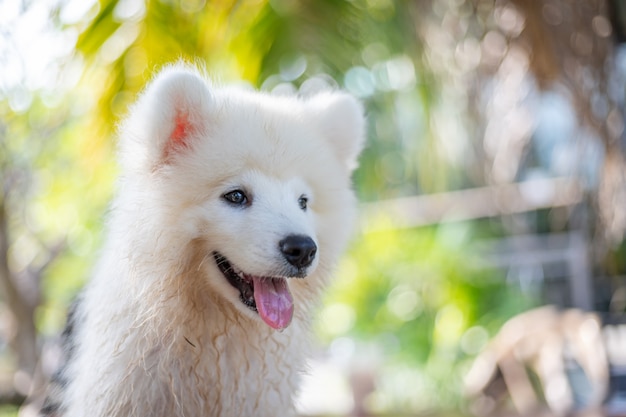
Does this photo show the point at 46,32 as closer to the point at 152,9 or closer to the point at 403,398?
the point at 152,9

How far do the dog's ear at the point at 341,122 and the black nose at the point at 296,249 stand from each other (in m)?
0.77

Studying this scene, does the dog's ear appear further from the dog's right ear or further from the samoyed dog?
the dog's right ear

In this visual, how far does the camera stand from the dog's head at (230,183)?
259cm

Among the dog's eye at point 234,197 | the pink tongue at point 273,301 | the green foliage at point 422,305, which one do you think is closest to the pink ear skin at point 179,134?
the dog's eye at point 234,197

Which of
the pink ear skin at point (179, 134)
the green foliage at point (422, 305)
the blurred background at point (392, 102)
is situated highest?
the pink ear skin at point (179, 134)

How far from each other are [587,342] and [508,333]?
1422mm

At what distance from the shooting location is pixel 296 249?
253 cm

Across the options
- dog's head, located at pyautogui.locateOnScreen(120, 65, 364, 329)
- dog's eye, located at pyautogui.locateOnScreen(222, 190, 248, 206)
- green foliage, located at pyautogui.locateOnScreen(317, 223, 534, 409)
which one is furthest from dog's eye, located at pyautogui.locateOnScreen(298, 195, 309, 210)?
green foliage, located at pyautogui.locateOnScreen(317, 223, 534, 409)

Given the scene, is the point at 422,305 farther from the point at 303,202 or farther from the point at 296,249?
the point at 296,249

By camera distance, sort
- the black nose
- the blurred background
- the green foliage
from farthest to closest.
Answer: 1. the green foliage
2. the blurred background
3. the black nose

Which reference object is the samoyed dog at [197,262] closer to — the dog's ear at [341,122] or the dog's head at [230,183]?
the dog's head at [230,183]

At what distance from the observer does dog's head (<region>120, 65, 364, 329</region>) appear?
259cm

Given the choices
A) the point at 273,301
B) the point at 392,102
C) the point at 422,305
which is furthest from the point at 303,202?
the point at 422,305

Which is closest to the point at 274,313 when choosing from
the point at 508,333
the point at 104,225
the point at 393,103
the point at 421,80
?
the point at 104,225
